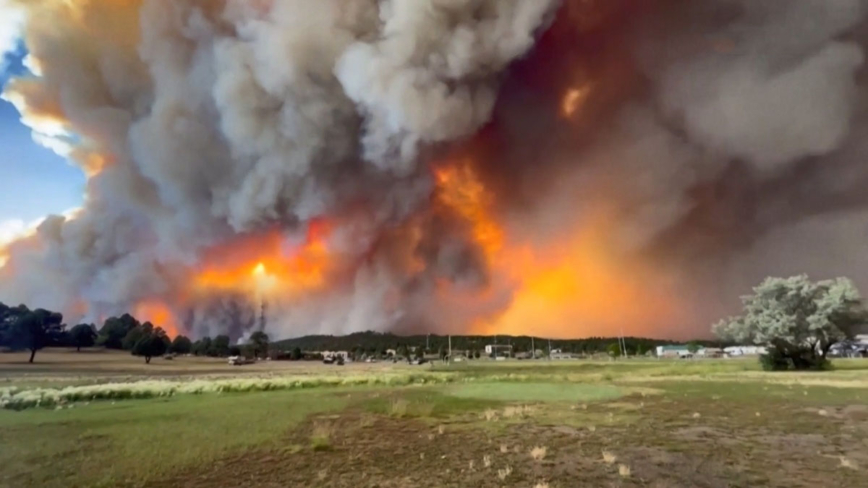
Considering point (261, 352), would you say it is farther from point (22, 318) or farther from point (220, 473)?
point (220, 473)

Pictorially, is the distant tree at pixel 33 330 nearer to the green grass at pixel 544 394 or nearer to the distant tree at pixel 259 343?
the green grass at pixel 544 394

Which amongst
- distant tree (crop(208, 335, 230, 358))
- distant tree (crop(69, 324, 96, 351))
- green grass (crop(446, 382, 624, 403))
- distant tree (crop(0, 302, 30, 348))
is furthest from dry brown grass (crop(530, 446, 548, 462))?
distant tree (crop(208, 335, 230, 358))

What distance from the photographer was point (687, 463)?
14.1m

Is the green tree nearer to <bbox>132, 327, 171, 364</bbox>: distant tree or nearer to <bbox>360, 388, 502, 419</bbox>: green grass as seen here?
<bbox>132, 327, 171, 364</bbox>: distant tree

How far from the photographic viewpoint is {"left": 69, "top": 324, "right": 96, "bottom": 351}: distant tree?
189 feet

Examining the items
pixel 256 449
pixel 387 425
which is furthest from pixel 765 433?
pixel 256 449

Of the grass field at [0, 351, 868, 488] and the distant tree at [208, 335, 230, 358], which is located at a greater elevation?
the distant tree at [208, 335, 230, 358]

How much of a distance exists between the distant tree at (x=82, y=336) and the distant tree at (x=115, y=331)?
305 inches

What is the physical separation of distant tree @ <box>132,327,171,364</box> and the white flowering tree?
90.7 metres

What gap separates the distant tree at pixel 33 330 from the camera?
1570 inches

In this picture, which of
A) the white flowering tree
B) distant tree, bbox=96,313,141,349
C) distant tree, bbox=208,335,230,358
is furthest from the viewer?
distant tree, bbox=208,335,230,358

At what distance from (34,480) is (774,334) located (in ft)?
242

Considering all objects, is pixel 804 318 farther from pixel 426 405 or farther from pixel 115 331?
pixel 115 331

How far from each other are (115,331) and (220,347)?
45.1 meters
